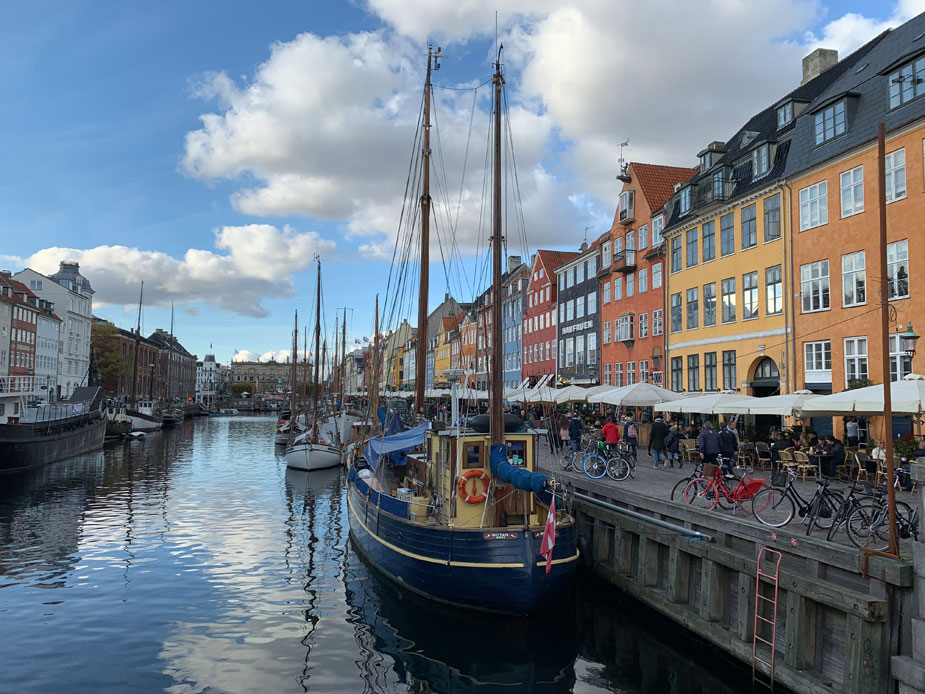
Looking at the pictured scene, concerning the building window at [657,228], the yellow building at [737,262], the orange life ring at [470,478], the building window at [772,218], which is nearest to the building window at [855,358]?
the yellow building at [737,262]

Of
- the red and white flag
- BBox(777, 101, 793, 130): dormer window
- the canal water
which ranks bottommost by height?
the canal water

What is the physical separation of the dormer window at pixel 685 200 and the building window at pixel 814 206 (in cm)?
915

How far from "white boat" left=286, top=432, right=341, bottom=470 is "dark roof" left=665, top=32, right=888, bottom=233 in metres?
26.4

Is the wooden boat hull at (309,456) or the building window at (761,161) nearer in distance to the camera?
the building window at (761,161)

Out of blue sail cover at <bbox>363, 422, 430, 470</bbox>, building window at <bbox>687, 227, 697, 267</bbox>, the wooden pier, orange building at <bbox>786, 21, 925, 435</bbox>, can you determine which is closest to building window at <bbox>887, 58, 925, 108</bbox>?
orange building at <bbox>786, 21, 925, 435</bbox>

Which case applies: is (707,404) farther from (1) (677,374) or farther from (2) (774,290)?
(1) (677,374)

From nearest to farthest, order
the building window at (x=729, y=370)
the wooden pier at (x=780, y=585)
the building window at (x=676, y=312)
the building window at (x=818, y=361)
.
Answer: the wooden pier at (x=780, y=585) → the building window at (x=818, y=361) → the building window at (x=729, y=370) → the building window at (x=676, y=312)

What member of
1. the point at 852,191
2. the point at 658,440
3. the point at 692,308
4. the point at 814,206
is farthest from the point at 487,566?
the point at 692,308

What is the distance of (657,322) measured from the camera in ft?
140

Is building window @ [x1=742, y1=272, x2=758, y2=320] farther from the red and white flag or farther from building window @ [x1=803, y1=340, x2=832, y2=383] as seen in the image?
the red and white flag

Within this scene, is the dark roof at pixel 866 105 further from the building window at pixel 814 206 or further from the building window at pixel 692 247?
the building window at pixel 692 247

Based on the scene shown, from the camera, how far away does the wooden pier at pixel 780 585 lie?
988 centimetres

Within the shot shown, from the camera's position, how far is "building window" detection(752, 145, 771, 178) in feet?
108

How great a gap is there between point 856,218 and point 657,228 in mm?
16674
